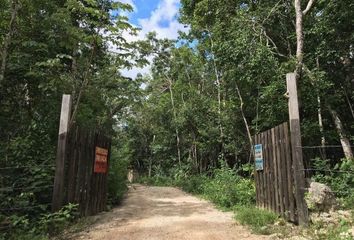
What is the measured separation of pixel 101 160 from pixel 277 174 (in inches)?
151

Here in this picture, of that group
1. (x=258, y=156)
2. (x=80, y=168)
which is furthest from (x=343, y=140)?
(x=80, y=168)

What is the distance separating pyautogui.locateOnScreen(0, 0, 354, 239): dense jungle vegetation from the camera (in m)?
6.71

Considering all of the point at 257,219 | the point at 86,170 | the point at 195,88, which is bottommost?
the point at 257,219

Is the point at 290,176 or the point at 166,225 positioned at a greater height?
the point at 290,176

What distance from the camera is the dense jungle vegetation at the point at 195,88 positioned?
6.71 meters

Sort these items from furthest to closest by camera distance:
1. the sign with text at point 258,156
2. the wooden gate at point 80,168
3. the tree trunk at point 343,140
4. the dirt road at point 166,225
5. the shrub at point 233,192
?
1. the tree trunk at point 343,140
2. the shrub at point 233,192
3. the sign with text at point 258,156
4. the wooden gate at point 80,168
5. the dirt road at point 166,225

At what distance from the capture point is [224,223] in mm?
6488

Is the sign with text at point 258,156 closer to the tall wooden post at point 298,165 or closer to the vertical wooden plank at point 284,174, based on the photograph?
the vertical wooden plank at point 284,174

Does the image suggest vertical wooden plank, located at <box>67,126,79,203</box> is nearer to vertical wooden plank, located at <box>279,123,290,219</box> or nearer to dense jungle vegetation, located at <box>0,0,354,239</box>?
dense jungle vegetation, located at <box>0,0,354,239</box>

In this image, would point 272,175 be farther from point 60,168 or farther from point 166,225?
point 60,168

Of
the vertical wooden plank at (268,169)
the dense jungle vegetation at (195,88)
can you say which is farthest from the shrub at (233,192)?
the vertical wooden plank at (268,169)

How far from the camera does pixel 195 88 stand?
1881cm

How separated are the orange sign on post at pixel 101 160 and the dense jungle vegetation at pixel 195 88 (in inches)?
40.2

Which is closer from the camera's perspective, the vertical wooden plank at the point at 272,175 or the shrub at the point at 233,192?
the vertical wooden plank at the point at 272,175
